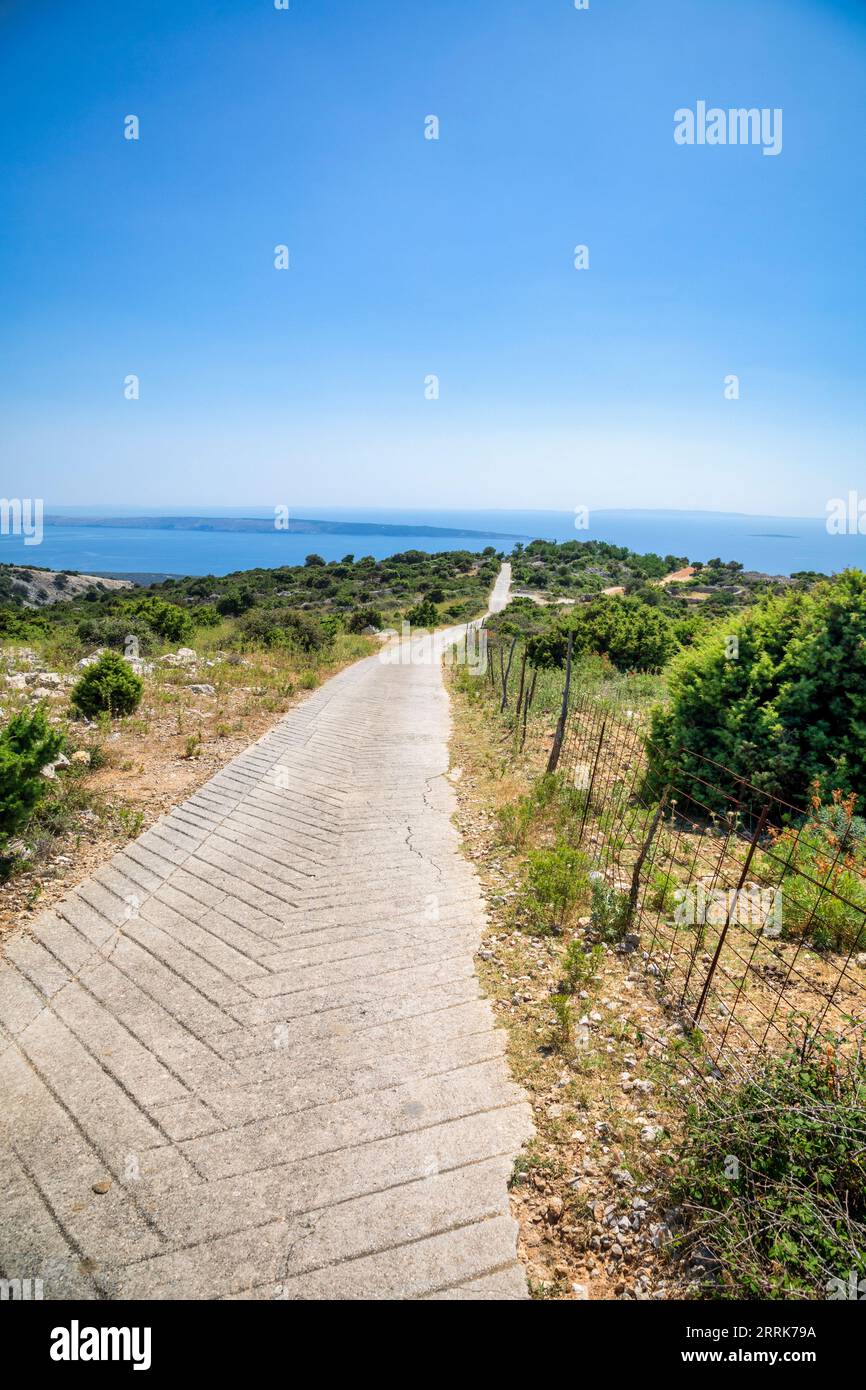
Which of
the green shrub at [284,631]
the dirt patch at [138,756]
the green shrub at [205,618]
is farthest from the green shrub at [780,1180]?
the green shrub at [205,618]

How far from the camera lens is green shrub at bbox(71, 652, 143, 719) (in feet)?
35.7

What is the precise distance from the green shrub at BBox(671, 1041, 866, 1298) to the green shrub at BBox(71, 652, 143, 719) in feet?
35.6

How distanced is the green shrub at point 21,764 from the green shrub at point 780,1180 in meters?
6.06

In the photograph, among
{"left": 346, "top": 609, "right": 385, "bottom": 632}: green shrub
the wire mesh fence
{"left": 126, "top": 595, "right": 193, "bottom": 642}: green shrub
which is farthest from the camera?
{"left": 346, "top": 609, "right": 385, "bottom": 632}: green shrub

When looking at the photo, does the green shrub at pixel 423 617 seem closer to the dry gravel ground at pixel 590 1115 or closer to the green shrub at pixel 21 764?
the green shrub at pixel 21 764

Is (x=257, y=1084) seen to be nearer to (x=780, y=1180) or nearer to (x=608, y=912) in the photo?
(x=780, y=1180)

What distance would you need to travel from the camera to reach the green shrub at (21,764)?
219 inches

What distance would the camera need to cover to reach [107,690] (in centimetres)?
1091

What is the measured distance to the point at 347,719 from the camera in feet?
43.0

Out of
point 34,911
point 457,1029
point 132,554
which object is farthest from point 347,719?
point 132,554

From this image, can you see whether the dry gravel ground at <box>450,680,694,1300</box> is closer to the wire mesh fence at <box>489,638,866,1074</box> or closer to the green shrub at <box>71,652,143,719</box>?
the wire mesh fence at <box>489,638,866,1074</box>

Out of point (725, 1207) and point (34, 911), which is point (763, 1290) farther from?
point (34, 911)

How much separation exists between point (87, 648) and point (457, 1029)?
52.8 ft

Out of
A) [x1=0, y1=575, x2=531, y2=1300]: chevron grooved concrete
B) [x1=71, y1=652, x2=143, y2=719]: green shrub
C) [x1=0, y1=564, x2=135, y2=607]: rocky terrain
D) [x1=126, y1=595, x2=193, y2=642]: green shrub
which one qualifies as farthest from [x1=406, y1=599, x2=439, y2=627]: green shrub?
[x1=0, y1=564, x2=135, y2=607]: rocky terrain
